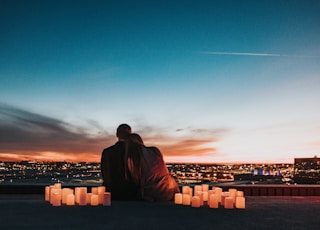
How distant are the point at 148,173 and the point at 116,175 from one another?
931 millimetres

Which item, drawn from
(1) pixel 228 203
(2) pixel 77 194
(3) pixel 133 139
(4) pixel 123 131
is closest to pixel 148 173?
(3) pixel 133 139

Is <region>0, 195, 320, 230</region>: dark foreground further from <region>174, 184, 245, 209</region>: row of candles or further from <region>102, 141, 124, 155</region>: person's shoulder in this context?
<region>102, 141, 124, 155</region>: person's shoulder

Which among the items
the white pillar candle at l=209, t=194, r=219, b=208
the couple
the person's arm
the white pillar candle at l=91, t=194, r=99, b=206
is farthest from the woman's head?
the white pillar candle at l=209, t=194, r=219, b=208

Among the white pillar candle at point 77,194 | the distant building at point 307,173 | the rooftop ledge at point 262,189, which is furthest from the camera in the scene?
the distant building at point 307,173

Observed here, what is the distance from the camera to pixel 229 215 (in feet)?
25.4

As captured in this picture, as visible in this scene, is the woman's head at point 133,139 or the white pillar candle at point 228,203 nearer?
the white pillar candle at point 228,203

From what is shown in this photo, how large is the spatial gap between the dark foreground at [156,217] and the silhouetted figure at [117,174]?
1.37 meters

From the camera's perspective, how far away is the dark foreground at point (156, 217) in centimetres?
641

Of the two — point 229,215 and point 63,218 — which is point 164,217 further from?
point 63,218

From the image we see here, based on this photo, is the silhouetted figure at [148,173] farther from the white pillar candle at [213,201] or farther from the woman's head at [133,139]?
the white pillar candle at [213,201]

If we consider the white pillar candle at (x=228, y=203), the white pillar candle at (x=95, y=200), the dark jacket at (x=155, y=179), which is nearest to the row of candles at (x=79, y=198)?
the white pillar candle at (x=95, y=200)

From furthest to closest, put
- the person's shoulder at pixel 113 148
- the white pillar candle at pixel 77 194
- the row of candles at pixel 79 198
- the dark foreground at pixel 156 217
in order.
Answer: the person's shoulder at pixel 113 148, the white pillar candle at pixel 77 194, the row of candles at pixel 79 198, the dark foreground at pixel 156 217

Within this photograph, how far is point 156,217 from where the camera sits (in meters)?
7.35

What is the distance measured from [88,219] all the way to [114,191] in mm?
3757
